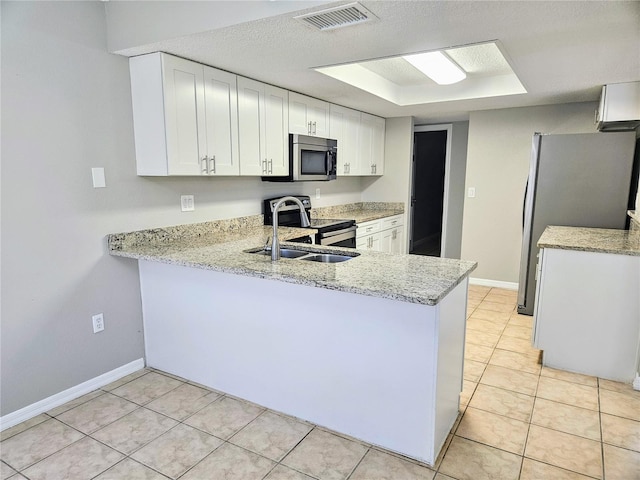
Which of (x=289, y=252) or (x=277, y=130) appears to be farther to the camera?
(x=277, y=130)

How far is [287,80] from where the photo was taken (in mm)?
3131

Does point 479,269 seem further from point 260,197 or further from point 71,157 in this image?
point 71,157

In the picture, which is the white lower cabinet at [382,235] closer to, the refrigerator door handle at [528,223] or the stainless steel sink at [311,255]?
the refrigerator door handle at [528,223]

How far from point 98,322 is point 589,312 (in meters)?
3.20

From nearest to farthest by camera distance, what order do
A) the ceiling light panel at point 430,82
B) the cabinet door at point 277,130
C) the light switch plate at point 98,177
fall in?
the light switch plate at point 98,177 < the ceiling light panel at point 430,82 < the cabinet door at point 277,130

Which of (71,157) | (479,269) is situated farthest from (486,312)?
(71,157)

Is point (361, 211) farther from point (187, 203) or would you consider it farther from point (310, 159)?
point (187, 203)

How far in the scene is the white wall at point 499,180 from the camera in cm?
432

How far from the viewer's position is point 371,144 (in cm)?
496

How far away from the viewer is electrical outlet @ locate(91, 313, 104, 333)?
254 cm

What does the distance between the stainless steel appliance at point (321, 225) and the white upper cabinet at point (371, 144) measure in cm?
100

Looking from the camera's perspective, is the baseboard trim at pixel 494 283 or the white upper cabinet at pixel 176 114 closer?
the white upper cabinet at pixel 176 114

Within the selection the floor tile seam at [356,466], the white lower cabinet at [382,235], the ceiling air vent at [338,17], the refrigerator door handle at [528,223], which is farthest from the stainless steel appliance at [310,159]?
the floor tile seam at [356,466]

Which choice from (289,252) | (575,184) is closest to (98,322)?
(289,252)
